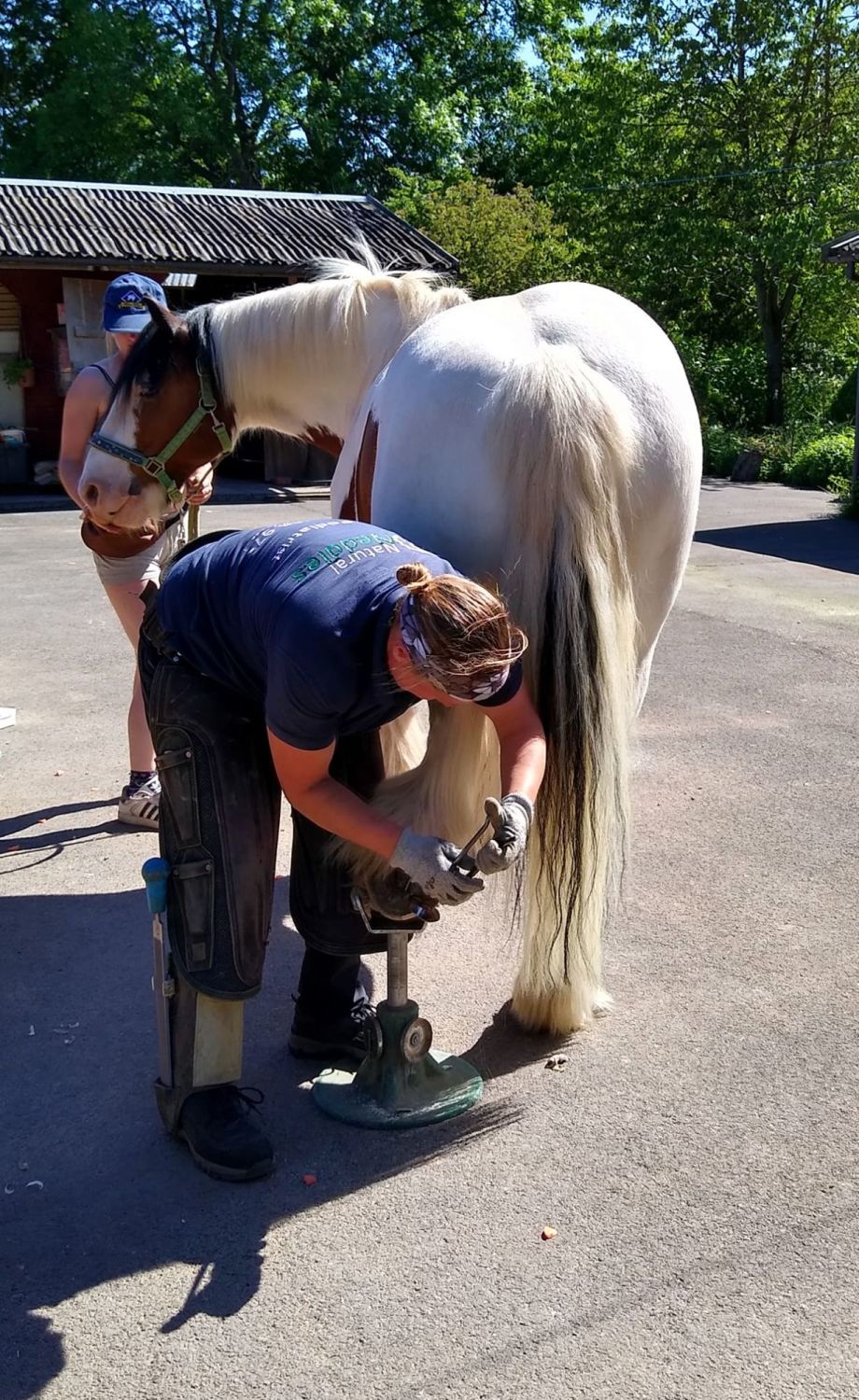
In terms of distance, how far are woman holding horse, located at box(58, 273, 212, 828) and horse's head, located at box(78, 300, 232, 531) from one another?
0.40ft

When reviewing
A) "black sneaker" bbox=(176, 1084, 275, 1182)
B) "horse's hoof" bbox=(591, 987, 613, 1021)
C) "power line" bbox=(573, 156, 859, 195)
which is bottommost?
"horse's hoof" bbox=(591, 987, 613, 1021)

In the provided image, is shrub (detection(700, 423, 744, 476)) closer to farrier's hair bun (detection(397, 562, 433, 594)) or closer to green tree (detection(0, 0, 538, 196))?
green tree (detection(0, 0, 538, 196))

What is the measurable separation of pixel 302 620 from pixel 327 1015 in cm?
127

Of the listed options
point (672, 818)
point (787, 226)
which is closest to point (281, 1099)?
point (672, 818)

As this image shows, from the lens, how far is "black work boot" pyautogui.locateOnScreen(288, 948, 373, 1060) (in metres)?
3.01

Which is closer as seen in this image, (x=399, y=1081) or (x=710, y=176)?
(x=399, y=1081)

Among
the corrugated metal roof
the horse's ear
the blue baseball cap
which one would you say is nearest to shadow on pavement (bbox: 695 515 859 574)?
the corrugated metal roof

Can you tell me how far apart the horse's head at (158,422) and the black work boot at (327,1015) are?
180 cm

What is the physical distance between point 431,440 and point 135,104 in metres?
28.8

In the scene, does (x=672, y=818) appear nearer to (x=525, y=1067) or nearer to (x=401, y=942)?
(x=525, y=1067)

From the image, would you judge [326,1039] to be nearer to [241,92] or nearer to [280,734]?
[280,734]

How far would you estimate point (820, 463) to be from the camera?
60.5 feet

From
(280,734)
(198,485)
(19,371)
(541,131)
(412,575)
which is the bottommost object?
(19,371)

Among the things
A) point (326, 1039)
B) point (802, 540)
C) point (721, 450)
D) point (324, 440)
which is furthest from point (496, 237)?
point (326, 1039)
